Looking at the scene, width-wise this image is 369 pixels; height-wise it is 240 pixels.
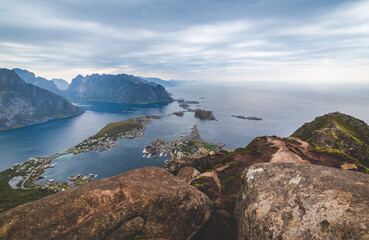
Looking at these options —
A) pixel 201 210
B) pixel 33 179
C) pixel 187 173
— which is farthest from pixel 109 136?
pixel 201 210

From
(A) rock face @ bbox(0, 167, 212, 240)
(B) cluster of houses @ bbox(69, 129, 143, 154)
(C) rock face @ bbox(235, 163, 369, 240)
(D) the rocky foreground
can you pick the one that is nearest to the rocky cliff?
(D) the rocky foreground

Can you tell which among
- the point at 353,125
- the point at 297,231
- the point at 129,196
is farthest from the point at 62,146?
the point at 353,125

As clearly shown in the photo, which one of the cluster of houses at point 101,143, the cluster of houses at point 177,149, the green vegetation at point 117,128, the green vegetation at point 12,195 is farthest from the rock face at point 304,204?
the green vegetation at point 117,128

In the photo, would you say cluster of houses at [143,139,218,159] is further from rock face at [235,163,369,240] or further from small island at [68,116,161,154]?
rock face at [235,163,369,240]

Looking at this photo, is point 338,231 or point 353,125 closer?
point 338,231

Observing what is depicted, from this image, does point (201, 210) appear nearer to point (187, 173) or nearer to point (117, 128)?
point (187, 173)

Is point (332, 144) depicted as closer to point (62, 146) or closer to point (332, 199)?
point (332, 199)

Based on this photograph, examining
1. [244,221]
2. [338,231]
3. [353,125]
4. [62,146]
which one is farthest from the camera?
[62,146]
